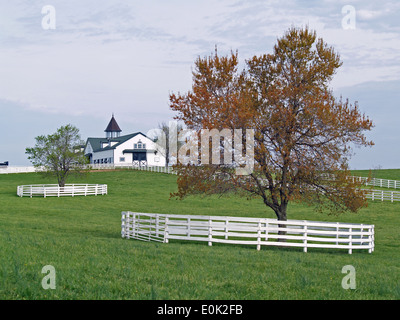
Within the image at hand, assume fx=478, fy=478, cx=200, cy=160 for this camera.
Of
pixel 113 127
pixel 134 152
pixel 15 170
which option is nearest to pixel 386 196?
pixel 134 152

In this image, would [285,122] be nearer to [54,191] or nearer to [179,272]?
[179,272]

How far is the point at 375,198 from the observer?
49.2 m

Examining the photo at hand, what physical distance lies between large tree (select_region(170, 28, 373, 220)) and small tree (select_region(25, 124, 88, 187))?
1329 inches

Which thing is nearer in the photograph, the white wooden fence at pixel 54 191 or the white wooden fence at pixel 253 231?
the white wooden fence at pixel 253 231

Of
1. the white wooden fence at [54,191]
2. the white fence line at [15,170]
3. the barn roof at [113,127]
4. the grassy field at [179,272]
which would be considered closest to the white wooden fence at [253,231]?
the grassy field at [179,272]

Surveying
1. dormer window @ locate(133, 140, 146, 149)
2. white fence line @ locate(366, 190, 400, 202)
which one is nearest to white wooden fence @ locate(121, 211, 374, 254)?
white fence line @ locate(366, 190, 400, 202)

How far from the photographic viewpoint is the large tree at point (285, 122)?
22.5m

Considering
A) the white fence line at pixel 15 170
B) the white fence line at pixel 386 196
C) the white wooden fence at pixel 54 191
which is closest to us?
the white fence line at pixel 386 196

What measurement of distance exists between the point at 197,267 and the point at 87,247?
17.2 ft

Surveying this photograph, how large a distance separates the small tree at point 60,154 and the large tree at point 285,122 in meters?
33.8

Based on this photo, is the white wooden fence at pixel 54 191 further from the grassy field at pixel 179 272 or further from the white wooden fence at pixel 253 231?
the white wooden fence at pixel 253 231

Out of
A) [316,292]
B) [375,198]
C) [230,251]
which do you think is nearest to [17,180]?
[375,198]
